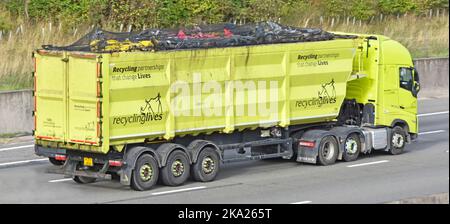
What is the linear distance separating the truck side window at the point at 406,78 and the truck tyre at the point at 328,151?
99.6 inches

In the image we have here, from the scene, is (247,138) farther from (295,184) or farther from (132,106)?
(132,106)

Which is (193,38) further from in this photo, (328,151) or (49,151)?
(328,151)

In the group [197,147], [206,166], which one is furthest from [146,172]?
[206,166]

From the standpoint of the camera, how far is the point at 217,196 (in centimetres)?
2055

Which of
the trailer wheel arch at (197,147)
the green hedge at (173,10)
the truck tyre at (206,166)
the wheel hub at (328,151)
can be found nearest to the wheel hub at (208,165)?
the truck tyre at (206,166)

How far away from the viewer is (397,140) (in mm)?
25812

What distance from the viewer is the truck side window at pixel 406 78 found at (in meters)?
25.8

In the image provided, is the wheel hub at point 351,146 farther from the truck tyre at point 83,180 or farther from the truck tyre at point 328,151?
the truck tyre at point 83,180

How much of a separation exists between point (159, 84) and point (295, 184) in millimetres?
3216

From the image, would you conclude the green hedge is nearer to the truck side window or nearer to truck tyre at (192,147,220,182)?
the truck side window

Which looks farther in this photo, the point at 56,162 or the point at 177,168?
the point at 56,162

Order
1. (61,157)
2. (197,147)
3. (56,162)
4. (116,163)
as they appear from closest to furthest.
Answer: (116,163) < (61,157) < (197,147) < (56,162)

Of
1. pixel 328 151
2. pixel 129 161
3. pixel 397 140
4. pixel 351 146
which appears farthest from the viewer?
pixel 397 140

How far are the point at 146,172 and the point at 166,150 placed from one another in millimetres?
556
